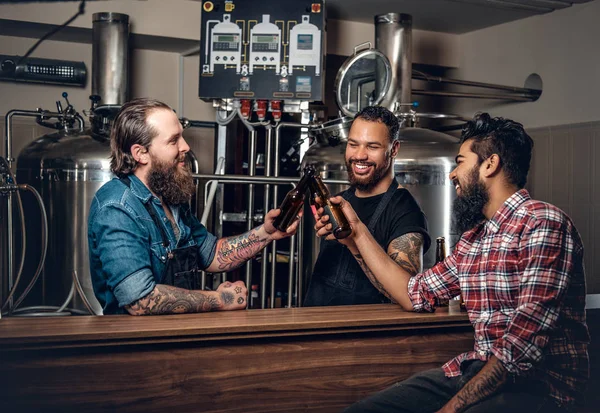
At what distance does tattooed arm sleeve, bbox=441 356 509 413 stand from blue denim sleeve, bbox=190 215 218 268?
1.03 m

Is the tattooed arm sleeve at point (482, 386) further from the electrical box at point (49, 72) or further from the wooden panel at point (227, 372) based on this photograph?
the electrical box at point (49, 72)

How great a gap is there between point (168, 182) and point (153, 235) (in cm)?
19

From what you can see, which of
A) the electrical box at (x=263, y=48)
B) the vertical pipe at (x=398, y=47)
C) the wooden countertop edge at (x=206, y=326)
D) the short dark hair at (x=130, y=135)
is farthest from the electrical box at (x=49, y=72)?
the wooden countertop edge at (x=206, y=326)

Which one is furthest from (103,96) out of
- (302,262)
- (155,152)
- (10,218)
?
(155,152)

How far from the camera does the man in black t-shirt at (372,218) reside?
90.4 inches

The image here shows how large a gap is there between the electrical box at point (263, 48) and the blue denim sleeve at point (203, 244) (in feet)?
6.39

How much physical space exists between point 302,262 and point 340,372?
2.01m

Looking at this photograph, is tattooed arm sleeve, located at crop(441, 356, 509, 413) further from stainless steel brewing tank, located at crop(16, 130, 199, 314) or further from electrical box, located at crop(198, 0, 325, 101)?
electrical box, located at crop(198, 0, 325, 101)

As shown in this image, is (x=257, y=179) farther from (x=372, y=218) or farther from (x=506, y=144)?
(x=506, y=144)

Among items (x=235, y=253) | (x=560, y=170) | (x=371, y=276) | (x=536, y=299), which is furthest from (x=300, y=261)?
(x=536, y=299)

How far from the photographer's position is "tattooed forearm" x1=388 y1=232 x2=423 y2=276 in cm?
221

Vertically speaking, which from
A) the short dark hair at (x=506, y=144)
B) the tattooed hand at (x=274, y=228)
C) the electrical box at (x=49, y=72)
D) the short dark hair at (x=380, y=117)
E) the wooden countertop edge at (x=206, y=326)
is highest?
the electrical box at (x=49, y=72)

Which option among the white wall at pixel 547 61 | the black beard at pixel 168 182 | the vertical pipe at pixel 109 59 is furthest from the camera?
the white wall at pixel 547 61

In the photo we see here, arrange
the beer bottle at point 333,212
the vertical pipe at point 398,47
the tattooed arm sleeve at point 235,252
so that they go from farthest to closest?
the vertical pipe at point 398,47
the tattooed arm sleeve at point 235,252
the beer bottle at point 333,212
